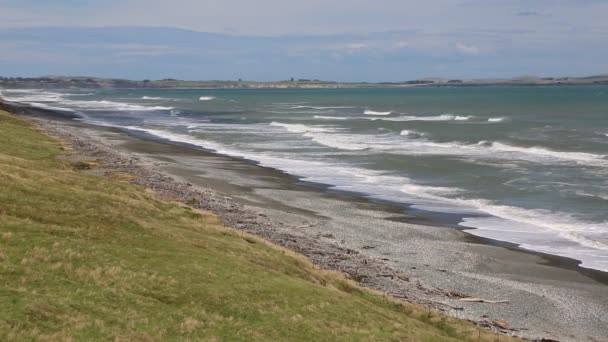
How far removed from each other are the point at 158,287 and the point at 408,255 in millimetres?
15269

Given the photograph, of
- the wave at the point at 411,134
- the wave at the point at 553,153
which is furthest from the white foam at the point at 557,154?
the wave at the point at 411,134

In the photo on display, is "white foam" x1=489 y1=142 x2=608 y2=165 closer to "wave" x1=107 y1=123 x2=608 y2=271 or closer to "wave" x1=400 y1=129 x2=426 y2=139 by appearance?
"wave" x1=400 y1=129 x2=426 y2=139

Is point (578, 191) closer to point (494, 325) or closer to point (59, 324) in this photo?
point (494, 325)

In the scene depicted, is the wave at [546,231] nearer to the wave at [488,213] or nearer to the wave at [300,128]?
the wave at [488,213]

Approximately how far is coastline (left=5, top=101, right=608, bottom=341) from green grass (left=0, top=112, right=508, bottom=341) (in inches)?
113

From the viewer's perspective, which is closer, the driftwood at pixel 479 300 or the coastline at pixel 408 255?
the coastline at pixel 408 255

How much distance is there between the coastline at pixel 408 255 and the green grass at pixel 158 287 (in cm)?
286

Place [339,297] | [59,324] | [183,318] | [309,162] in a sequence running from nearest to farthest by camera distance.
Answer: [59,324]
[183,318]
[339,297]
[309,162]

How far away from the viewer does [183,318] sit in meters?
18.4

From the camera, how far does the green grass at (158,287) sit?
17.4 metres

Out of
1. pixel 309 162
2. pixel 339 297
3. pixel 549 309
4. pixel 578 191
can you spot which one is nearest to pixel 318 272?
pixel 339 297

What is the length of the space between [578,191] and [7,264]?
3832cm

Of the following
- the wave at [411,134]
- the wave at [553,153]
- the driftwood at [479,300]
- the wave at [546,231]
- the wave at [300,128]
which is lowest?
the driftwood at [479,300]

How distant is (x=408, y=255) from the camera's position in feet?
107
